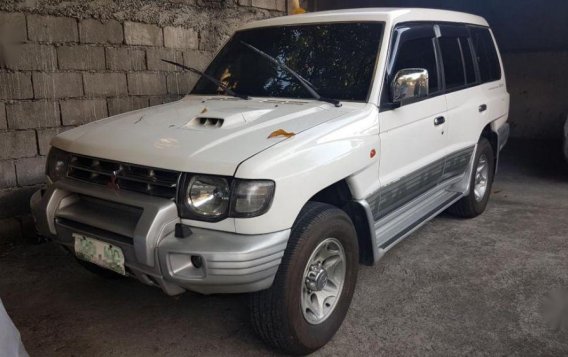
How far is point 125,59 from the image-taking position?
5.01 m

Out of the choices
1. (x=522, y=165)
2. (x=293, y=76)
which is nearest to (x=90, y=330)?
(x=293, y=76)

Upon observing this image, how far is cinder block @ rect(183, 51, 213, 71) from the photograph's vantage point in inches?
224

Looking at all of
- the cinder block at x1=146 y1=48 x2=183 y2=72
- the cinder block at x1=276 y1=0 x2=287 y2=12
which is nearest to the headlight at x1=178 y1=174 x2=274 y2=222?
the cinder block at x1=146 y1=48 x2=183 y2=72

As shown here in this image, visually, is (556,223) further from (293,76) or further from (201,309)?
(201,309)

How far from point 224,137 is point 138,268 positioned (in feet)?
2.53

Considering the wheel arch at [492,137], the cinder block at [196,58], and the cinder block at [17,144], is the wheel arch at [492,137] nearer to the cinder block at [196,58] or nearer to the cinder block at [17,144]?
the cinder block at [196,58]

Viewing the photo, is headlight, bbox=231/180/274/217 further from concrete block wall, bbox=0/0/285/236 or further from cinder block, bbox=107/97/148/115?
cinder block, bbox=107/97/148/115

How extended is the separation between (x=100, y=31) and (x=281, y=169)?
3402 mm

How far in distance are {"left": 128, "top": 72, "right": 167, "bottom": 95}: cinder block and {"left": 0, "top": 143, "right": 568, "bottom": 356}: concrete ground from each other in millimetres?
1839

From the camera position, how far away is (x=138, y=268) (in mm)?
2316

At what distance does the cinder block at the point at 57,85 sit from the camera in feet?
14.4

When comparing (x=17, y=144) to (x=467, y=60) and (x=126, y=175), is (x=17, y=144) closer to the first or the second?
(x=126, y=175)

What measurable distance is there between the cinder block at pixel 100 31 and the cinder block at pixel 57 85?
1.28ft

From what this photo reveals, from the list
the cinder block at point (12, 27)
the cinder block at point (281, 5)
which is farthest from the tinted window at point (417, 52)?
the cinder block at point (281, 5)
